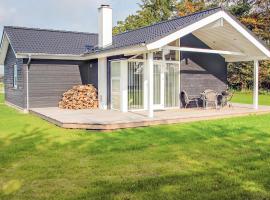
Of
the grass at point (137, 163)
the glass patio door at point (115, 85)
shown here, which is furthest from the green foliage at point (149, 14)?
the grass at point (137, 163)

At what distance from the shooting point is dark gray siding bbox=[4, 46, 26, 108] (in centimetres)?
1410

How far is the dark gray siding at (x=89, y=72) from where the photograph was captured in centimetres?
1425

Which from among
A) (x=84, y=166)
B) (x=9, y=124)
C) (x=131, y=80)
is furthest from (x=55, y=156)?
(x=131, y=80)

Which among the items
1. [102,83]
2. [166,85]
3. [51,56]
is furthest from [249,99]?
[51,56]

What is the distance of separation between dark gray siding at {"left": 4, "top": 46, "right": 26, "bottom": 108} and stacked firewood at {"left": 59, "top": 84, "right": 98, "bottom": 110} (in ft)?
5.87

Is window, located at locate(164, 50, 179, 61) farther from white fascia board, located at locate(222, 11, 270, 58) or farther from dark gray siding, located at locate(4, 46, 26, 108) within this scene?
dark gray siding, located at locate(4, 46, 26, 108)

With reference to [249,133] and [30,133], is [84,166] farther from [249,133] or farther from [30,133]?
[249,133]

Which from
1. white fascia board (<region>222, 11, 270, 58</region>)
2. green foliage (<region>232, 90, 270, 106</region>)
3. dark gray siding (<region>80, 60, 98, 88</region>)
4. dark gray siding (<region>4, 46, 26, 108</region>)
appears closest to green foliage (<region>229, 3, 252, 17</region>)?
green foliage (<region>232, 90, 270, 106</region>)

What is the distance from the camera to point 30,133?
339 inches

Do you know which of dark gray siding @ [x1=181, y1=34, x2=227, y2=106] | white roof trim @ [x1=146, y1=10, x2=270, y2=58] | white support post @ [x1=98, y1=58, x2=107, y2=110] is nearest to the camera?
white roof trim @ [x1=146, y1=10, x2=270, y2=58]

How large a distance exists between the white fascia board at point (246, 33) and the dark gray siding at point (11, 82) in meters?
8.40

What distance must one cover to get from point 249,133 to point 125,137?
125 inches

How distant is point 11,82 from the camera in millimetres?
16594

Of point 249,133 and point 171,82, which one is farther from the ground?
point 171,82
